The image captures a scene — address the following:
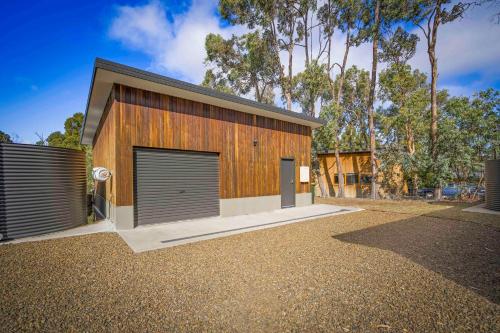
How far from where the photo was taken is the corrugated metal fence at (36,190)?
539cm

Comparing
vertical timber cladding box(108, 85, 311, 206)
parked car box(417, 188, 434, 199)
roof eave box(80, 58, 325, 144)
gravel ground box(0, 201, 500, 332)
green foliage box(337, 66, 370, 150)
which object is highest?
green foliage box(337, 66, 370, 150)

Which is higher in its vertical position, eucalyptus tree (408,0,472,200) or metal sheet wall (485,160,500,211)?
eucalyptus tree (408,0,472,200)

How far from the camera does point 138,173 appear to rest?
6.80 metres

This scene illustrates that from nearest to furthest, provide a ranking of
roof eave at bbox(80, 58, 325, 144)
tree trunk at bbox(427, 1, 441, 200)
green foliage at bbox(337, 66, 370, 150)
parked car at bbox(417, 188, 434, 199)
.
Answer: roof eave at bbox(80, 58, 325, 144)
tree trunk at bbox(427, 1, 441, 200)
parked car at bbox(417, 188, 434, 199)
green foliage at bbox(337, 66, 370, 150)

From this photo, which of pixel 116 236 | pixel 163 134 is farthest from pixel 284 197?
pixel 116 236

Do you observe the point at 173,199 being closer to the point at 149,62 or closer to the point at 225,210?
the point at 225,210

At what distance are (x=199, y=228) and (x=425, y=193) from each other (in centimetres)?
1596

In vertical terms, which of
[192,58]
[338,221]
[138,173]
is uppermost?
[192,58]

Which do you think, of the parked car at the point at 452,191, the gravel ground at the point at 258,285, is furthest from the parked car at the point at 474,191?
the gravel ground at the point at 258,285

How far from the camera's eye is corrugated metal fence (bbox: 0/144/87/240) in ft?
17.7

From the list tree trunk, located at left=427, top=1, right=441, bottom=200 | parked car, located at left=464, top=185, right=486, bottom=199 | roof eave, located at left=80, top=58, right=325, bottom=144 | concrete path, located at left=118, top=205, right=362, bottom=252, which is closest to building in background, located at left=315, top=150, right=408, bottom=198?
tree trunk, located at left=427, top=1, right=441, bottom=200

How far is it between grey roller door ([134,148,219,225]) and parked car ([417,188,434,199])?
570 inches

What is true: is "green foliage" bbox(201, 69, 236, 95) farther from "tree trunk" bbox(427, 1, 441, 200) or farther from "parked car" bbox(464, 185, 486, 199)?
"parked car" bbox(464, 185, 486, 199)

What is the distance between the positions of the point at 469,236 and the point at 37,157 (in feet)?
35.8
